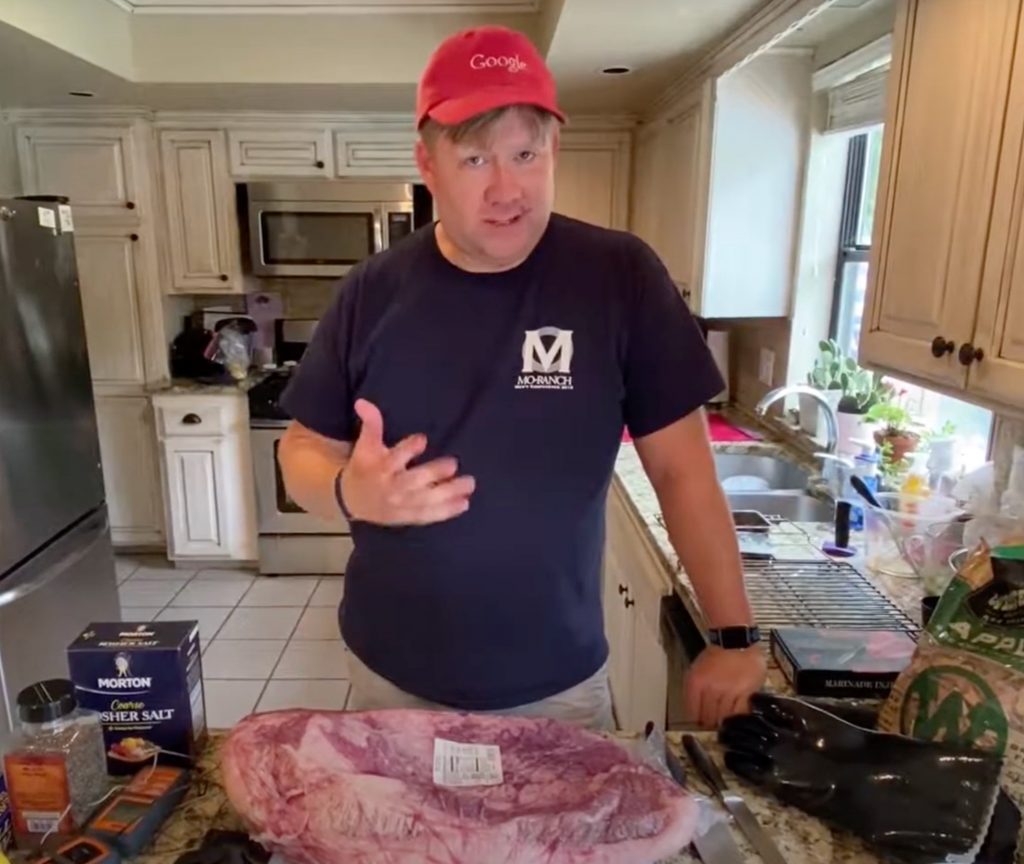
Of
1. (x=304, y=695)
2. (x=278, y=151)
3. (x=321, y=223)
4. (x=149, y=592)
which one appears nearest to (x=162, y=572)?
(x=149, y=592)

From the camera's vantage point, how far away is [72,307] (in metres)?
2.49

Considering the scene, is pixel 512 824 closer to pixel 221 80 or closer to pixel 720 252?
pixel 720 252

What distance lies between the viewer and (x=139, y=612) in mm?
3350

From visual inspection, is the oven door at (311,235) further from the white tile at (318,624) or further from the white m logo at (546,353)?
the white m logo at (546,353)

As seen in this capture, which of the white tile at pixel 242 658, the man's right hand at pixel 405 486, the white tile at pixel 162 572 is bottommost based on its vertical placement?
the white tile at pixel 162 572

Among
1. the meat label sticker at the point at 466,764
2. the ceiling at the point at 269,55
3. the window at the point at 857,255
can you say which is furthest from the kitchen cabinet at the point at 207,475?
the meat label sticker at the point at 466,764

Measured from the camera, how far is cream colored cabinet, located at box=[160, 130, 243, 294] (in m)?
3.50

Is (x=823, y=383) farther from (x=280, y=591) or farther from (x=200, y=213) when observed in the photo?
(x=200, y=213)

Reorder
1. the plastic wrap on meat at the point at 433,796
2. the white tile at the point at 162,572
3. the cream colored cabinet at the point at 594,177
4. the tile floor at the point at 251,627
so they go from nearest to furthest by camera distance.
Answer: the plastic wrap on meat at the point at 433,796, the tile floor at the point at 251,627, the cream colored cabinet at the point at 594,177, the white tile at the point at 162,572

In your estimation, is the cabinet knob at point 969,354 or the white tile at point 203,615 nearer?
the cabinet knob at point 969,354

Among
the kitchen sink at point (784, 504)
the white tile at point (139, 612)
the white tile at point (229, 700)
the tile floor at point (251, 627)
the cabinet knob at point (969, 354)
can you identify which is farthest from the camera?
the white tile at point (139, 612)

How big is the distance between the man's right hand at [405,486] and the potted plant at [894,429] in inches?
59.7

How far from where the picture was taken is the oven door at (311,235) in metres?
3.52

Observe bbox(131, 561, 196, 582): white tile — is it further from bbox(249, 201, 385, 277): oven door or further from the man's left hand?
the man's left hand
